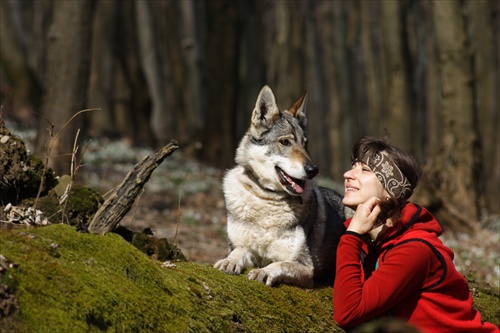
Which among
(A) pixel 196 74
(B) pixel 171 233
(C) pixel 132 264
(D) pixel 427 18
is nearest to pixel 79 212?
(C) pixel 132 264

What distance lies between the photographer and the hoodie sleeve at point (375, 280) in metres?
4.75

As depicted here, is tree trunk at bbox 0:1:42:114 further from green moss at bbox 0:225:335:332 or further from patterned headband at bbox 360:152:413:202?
patterned headband at bbox 360:152:413:202

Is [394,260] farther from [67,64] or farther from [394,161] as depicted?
[67,64]

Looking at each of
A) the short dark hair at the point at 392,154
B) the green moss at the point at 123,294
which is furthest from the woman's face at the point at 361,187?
the green moss at the point at 123,294

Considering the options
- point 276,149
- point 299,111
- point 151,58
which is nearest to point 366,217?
point 276,149

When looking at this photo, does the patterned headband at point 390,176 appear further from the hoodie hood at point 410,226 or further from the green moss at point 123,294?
the green moss at point 123,294

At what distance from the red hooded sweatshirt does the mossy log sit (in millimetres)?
1598

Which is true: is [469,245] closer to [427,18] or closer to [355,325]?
[355,325]

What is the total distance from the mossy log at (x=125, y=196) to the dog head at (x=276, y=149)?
137 centimetres

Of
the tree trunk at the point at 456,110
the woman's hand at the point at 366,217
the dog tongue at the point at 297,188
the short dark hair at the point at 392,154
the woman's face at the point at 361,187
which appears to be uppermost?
the short dark hair at the point at 392,154

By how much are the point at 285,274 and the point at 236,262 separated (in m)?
0.43

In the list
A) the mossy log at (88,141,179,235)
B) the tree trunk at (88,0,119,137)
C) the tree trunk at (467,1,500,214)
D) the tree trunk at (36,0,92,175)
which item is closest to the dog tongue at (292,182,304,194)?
the mossy log at (88,141,179,235)

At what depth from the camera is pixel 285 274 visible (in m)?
5.94

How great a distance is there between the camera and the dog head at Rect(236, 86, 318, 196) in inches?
258
